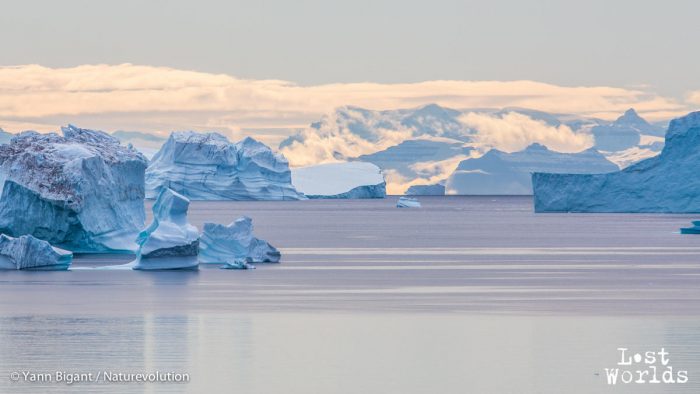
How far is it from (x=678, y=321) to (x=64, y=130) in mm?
21046

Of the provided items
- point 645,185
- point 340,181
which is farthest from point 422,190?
point 645,185

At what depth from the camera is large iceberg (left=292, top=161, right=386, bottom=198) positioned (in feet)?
456

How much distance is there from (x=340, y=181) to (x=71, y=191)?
364 ft

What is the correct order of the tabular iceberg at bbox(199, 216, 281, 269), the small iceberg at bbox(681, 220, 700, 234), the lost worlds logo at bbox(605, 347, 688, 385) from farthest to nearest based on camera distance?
the small iceberg at bbox(681, 220, 700, 234), the tabular iceberg at bbox(199, 216, 281, 269), the lost worlds logo at bbox(605, 347, 688, 385)

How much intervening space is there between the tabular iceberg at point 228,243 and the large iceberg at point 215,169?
65.6 metres

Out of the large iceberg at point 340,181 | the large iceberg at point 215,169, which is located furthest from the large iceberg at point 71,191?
the large iceberg at point 340,181

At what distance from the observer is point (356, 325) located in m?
16.6

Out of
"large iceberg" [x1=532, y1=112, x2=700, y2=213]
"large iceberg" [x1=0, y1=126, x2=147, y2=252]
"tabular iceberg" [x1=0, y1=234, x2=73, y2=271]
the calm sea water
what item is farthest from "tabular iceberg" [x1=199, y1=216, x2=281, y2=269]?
"large iceberg" [x1=532, y1=112, x2=700, y2=213]

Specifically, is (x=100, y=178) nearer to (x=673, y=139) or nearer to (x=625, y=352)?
(x=625, y=352)

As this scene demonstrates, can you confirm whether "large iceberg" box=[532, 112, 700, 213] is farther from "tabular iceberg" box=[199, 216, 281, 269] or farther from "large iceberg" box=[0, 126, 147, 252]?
"tabular iceberg" box=[199, 216, 281, 269]

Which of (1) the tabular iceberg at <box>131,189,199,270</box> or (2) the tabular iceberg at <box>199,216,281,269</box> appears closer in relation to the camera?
(1) the tabular iceberg at <box>131,189,199,270</box>

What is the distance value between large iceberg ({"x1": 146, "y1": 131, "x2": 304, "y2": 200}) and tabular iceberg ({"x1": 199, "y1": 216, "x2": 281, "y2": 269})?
215 ft

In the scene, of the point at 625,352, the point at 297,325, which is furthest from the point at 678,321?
the point at 297,325

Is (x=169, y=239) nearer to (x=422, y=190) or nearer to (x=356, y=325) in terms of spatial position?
(x=356, y=325)
